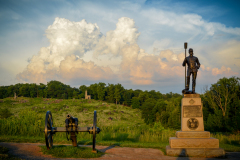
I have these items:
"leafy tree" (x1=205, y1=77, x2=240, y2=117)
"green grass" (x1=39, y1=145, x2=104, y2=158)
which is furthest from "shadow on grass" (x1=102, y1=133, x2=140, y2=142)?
"leafy tree" (x1=205, y1=77, x2=240, y2=117)

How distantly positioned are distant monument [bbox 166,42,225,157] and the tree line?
3199 centimetres

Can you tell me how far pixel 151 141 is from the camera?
12.4 meters

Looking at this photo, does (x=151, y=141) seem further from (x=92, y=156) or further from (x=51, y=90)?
(x=51, y=90)

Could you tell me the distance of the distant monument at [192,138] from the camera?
8.17m

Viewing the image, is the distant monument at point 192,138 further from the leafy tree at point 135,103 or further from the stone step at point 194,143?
the leafy tree at point 135,103

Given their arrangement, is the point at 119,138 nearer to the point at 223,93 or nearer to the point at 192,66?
the point at 192,66

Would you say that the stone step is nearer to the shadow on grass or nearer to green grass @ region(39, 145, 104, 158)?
green grass @ region(39, 145, 104, 158)

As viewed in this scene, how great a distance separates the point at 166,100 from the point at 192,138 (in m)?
61.6

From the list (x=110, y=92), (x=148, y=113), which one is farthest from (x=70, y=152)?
(x=110, y=92)

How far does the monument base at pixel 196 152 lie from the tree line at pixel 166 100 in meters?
32.4

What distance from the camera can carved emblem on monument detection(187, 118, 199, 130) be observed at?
909 cm

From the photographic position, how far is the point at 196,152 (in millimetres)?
8172

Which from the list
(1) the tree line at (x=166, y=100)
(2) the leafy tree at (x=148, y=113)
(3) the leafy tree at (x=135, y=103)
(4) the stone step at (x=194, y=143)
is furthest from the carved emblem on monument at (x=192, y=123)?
(3) the leafy tree at (x=135, y=103)

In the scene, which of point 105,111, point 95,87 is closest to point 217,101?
point 105,111
